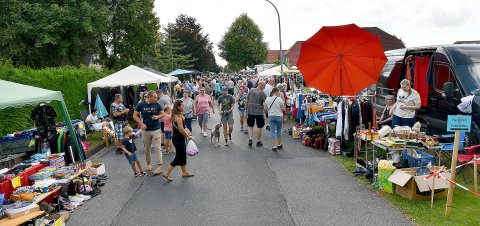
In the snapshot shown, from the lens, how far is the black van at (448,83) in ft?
28.6

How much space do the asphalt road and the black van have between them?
2737 millimetres

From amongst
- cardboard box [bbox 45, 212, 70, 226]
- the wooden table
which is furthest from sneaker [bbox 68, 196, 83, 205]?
the wooden table

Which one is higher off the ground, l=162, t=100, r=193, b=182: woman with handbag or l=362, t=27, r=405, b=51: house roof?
l=362, t=27, r=405, b=51: house roof

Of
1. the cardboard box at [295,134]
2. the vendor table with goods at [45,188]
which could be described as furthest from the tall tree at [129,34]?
the vendor table with goods at [45,188]

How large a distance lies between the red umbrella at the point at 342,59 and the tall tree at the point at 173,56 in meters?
42.8

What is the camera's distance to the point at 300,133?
13.1 meters

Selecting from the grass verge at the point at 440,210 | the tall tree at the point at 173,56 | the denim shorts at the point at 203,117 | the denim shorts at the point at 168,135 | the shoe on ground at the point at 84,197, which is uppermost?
the tall tree at the point at 173,56

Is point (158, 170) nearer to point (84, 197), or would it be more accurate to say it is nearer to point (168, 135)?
point (84, 197)

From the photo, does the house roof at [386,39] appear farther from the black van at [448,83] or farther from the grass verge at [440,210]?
the grass verge at [440,210]

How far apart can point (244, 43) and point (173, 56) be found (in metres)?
18.1

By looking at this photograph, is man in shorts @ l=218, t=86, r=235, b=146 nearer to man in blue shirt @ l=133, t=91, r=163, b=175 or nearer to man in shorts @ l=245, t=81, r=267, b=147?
man in shorts @ l=245, t=81, r=267, b=147

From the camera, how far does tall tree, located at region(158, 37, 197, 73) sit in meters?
54.2

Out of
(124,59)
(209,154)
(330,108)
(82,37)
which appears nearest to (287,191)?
(209,154)

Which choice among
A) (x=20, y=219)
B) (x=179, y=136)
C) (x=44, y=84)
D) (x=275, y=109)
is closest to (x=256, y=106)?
(x=275, y=109)
